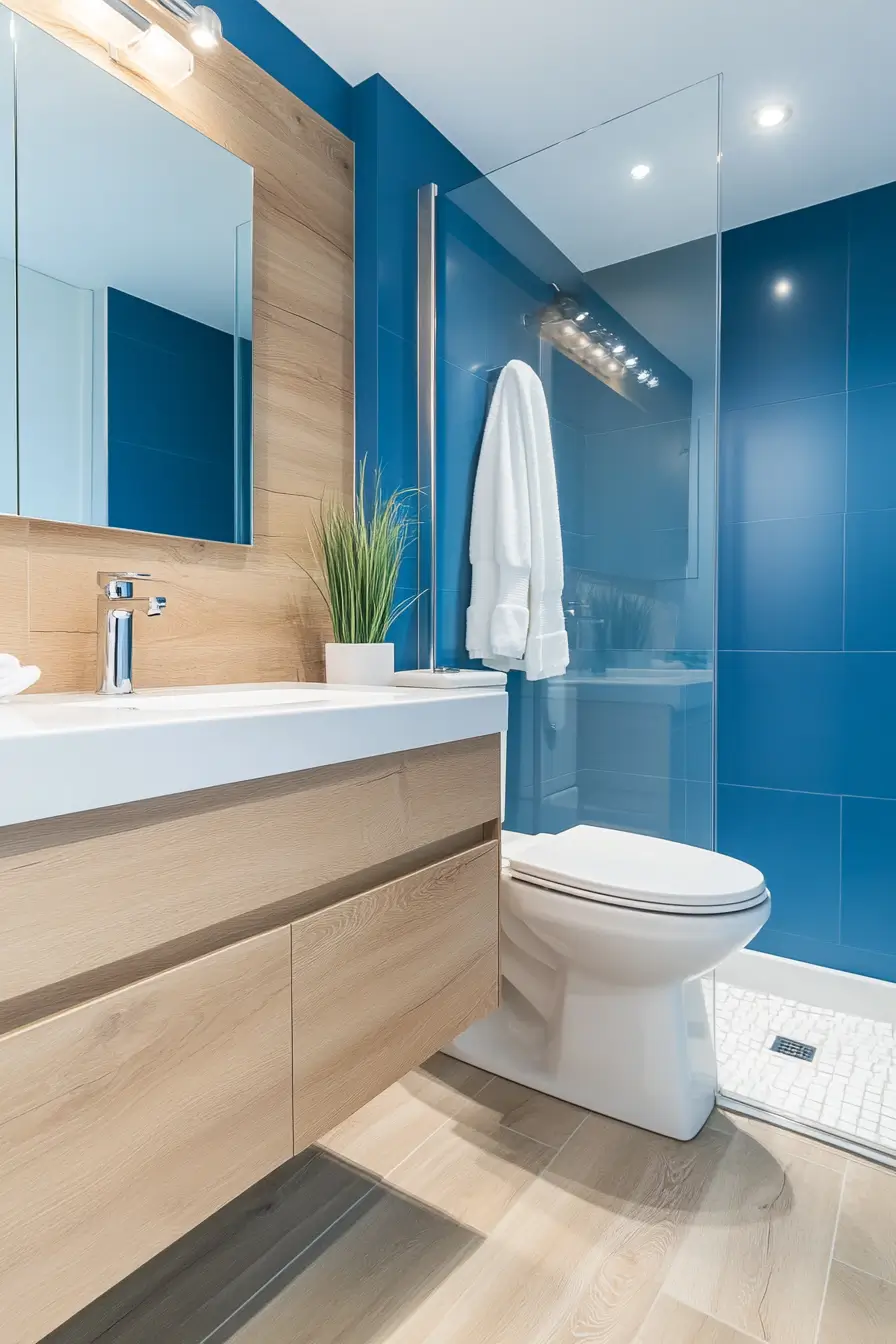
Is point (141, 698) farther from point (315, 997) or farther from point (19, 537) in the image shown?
point (315, 997)

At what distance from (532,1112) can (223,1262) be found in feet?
Answer: 2.17

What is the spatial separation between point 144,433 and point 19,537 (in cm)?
30

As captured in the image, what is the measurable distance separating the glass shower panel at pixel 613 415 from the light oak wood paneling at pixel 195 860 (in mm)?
783

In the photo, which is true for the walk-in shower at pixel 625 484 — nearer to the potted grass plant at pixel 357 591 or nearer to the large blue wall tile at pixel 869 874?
the large blue wall tile at pixel 869 874

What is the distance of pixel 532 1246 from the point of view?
1.25 meters

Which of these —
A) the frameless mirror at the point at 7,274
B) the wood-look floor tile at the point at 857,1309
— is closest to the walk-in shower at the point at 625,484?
the wood-look floor tile at the point at 857,1309

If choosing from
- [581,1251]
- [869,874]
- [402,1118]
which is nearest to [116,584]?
[402,1118]

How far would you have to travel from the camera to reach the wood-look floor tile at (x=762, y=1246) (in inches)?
44.4

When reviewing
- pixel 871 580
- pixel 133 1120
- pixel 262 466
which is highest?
pixel 262 466

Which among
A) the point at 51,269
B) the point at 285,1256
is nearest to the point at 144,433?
the point at 51,269

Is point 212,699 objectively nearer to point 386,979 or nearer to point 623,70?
point 386,979

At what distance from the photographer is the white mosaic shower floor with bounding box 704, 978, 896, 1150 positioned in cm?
163

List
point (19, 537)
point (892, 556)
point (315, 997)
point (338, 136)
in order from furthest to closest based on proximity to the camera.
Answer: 1. point (892, 556)
2. point (338, 136)
3. point (19, 537)
4. point (315, 997)

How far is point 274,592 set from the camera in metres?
1.67
